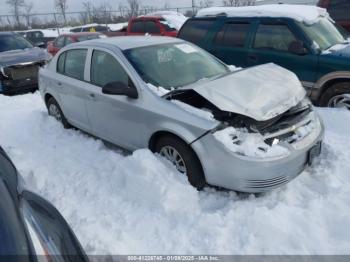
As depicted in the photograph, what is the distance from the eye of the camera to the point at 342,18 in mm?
9320

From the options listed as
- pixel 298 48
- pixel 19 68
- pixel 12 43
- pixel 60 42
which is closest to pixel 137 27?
pixel 60 42

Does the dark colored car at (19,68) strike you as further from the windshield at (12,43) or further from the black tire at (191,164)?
the black tire at (191,164)

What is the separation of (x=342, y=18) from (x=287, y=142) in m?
7.23

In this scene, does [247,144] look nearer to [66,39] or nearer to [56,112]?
[56,112]

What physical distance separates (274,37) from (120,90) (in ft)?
11.5

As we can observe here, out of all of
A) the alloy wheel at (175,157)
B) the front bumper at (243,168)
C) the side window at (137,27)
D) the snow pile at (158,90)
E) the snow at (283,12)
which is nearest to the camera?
the front bumper at (243,168)

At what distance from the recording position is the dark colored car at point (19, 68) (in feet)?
29.3

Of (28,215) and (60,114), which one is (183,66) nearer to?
(60,114)

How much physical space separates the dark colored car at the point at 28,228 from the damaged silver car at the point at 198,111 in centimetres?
181

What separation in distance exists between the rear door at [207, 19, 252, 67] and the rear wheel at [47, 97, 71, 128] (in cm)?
315

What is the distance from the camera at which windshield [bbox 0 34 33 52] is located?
1018 cm

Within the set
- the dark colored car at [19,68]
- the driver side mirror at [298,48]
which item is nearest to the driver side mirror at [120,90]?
the driver side mirror at [298,48]

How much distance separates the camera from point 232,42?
694 centimetres

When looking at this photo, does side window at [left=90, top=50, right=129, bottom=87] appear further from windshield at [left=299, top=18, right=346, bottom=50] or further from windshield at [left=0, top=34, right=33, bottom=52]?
windshield at [left=0, top=34, right=33, bottom=52]
